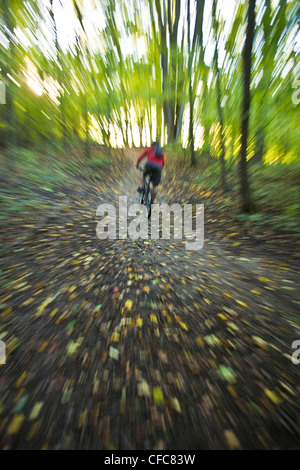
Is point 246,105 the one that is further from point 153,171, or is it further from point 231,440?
point 231,440

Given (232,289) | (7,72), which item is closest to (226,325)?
(232,289)

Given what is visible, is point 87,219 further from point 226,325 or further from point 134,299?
point 226,325

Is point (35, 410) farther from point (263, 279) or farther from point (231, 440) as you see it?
point (263, 279)

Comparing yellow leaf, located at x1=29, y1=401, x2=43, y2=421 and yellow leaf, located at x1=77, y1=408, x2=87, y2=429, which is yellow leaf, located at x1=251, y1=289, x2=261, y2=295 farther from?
yellow leaf, located at x1=29, y1=401, x2=43, y2=421

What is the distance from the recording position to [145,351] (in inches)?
83.0

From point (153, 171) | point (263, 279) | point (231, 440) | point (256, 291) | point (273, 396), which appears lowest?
point (231, 440)

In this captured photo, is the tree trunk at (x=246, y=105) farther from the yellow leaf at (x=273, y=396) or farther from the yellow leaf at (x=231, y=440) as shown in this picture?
the yellow leaf at (x=231, y=440)

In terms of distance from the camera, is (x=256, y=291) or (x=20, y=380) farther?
(x=256, y=291)

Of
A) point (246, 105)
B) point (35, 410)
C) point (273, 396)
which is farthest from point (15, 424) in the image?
point (246, 105)

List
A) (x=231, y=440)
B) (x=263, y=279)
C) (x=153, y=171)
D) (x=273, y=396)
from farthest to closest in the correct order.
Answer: (x=153, y=171), (x=263, y=279), (x=273, y=396), (x=231, y=440)

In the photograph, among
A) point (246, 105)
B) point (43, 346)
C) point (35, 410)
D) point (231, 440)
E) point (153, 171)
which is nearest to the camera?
point (231, 440)

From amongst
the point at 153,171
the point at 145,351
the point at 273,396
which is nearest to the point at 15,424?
the point at 145,351

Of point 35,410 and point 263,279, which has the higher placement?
point 263,279

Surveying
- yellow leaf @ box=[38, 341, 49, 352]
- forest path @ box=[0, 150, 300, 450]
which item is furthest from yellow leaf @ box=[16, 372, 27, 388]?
yellow leaf @ box=[38, 341, 49, 352]
